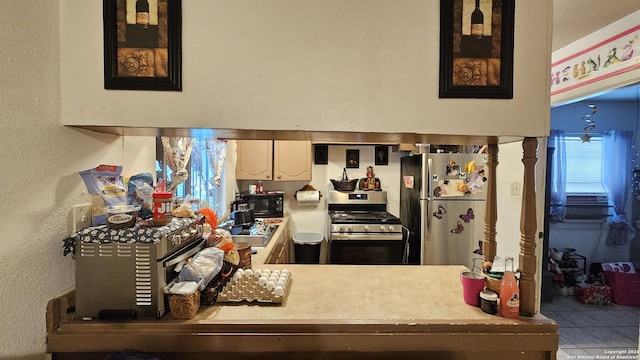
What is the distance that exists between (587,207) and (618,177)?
0.57m

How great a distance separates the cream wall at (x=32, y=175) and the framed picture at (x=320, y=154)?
9.56 ft

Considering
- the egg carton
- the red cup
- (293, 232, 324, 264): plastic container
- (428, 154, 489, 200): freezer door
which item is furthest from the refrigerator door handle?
the egg carton

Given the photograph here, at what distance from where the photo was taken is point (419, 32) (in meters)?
0.99

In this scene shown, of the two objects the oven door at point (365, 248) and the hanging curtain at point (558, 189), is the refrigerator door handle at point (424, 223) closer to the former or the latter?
the oven door at point (365, 248)

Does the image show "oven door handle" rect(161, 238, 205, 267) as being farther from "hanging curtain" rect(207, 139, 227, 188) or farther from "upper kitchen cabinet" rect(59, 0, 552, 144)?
"hanging curtain" rect(207, 139, 227, 188)

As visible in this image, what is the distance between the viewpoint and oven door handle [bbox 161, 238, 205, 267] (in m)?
0.96

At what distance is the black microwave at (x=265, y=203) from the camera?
132 inches

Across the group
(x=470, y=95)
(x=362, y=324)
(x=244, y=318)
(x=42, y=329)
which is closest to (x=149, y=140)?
(x=42, y=329)

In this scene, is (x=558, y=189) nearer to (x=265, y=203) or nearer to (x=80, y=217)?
(x=265, y=203)

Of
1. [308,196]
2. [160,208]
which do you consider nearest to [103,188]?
[160,208]

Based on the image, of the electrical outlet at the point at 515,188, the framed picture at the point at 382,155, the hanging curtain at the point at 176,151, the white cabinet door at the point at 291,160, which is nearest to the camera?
the hanging curtain at the point at 176,151

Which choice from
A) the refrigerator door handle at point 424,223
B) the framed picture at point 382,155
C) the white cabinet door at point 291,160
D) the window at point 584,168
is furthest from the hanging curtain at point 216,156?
the window at point 584,168

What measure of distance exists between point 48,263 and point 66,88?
55 centimetres

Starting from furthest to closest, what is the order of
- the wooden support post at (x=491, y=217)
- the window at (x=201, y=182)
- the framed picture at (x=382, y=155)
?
the framed picture at (x=382, y=155) < the window at (x=201, y=182) < the wooden support post at (x=491, y=217)
